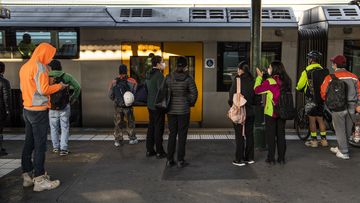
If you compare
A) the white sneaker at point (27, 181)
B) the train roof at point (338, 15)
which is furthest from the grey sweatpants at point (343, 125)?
the white sneaker at point (27, 181)

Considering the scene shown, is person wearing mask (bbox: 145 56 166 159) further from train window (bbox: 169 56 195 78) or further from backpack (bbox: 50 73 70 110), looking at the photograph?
train window (bbox: 169 56 195 78)

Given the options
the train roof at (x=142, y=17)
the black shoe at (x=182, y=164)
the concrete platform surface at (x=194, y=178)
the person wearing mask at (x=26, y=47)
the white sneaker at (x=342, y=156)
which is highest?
the train roof at (x=142, y=17)

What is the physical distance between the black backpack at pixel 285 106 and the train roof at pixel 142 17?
3.38 metres

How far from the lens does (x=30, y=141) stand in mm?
4953

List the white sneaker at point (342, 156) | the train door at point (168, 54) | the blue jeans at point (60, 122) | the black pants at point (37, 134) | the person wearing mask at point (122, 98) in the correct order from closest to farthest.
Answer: the black pants at point (37, 134), the white sneaker at point (342, 156), the blue jeans at point (60, 122), the person wearing mask at point (122, 98), the train door at point (168, 54)

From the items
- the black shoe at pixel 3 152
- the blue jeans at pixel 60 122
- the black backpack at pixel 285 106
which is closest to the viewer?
the black backpack at pixel 285 106

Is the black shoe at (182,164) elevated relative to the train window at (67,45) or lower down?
lower down

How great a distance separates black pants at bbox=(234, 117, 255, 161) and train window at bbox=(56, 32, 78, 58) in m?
4.76

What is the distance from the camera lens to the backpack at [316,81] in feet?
22.1

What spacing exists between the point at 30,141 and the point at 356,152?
5413 mm

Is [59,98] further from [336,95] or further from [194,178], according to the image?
[336,95]

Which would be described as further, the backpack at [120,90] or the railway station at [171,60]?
the backpack at [120,90]

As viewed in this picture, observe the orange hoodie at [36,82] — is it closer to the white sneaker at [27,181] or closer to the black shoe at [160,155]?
the white sneaker at [27,181]

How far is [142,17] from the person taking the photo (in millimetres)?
8969
